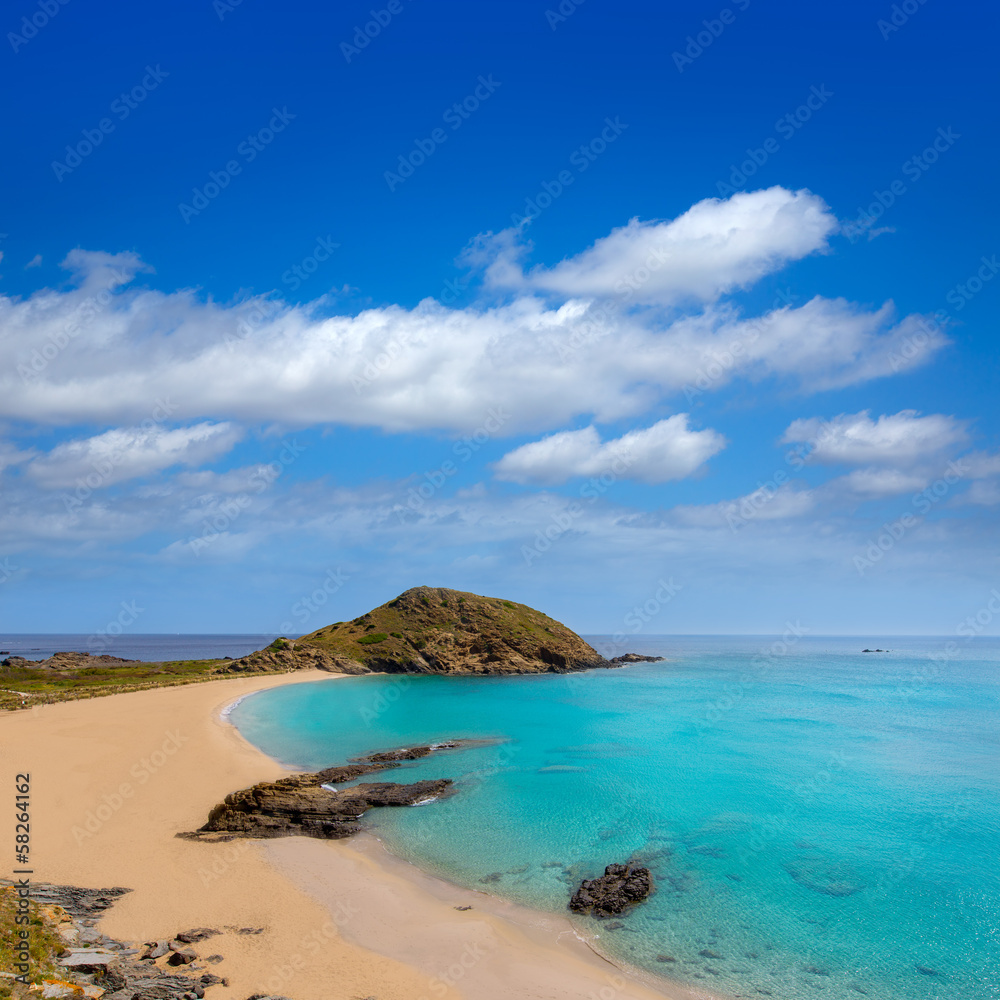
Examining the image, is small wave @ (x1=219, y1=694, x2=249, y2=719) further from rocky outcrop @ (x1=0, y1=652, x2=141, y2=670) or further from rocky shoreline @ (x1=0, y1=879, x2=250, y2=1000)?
rocky outcrop @ (x1=0, y1=652, x2=141, y2=670)

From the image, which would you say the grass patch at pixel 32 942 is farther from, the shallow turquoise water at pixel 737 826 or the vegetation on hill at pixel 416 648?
the vegetation on hill at pixel 416 648

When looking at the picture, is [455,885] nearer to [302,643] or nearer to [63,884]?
[63,884]

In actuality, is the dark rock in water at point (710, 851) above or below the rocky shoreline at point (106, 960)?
below

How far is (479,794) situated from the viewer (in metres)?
35.9

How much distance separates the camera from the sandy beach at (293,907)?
16.3 m

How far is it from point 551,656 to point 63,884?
121207 millimetres

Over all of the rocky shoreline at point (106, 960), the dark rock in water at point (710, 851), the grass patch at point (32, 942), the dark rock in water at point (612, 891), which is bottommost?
the dark rock in water at point (710, 851)

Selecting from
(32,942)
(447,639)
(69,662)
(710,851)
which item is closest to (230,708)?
(710,851)

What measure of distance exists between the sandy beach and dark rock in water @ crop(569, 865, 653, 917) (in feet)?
4.79

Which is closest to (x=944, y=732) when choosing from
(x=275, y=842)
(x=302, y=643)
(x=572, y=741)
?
(x=572, y=741)

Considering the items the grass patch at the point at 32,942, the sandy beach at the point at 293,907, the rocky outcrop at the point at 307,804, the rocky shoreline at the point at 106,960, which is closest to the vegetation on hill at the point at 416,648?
the rocky outcrop at the point at 307,804

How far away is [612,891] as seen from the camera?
2208cm

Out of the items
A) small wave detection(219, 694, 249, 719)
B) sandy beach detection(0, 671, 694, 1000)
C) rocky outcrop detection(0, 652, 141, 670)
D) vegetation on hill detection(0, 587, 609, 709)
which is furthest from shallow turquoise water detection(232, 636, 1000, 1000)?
rocky outcrop detection(0, 652, 141, 670)

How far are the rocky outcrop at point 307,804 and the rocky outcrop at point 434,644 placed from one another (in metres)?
84.8
